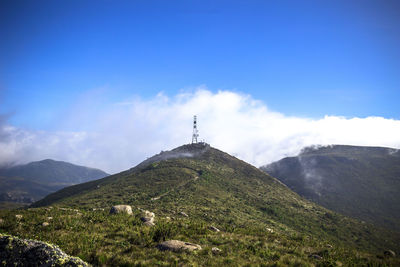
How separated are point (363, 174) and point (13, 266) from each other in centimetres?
20486

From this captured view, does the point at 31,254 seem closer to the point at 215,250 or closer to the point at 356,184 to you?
the point at 215,250

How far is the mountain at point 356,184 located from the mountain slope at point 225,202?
5878cm

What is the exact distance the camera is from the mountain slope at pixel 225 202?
4662 cm

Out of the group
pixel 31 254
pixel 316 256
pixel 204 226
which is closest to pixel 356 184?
pixel 204 226

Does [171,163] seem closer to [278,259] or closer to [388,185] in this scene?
[278,259]

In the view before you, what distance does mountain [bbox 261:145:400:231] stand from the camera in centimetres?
11700

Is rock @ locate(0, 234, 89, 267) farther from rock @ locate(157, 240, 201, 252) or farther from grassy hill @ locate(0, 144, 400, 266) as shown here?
rock @ locate(157, 240, 201, 252)

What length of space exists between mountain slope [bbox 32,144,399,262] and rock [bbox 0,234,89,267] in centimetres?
2920

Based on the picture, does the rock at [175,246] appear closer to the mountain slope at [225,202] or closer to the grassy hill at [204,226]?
the grassy hill at [204,226]

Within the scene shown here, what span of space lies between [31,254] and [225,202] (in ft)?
177

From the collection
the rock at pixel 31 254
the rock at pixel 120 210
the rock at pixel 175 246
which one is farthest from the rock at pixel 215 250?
the rock at pixel 120 210

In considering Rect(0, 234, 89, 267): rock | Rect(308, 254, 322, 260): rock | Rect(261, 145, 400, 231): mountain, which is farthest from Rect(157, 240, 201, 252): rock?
Rect(261, 145, 400, 231): mountain

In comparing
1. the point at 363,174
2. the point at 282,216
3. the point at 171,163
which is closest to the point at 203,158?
the point at 171,163

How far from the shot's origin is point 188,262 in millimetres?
13469
